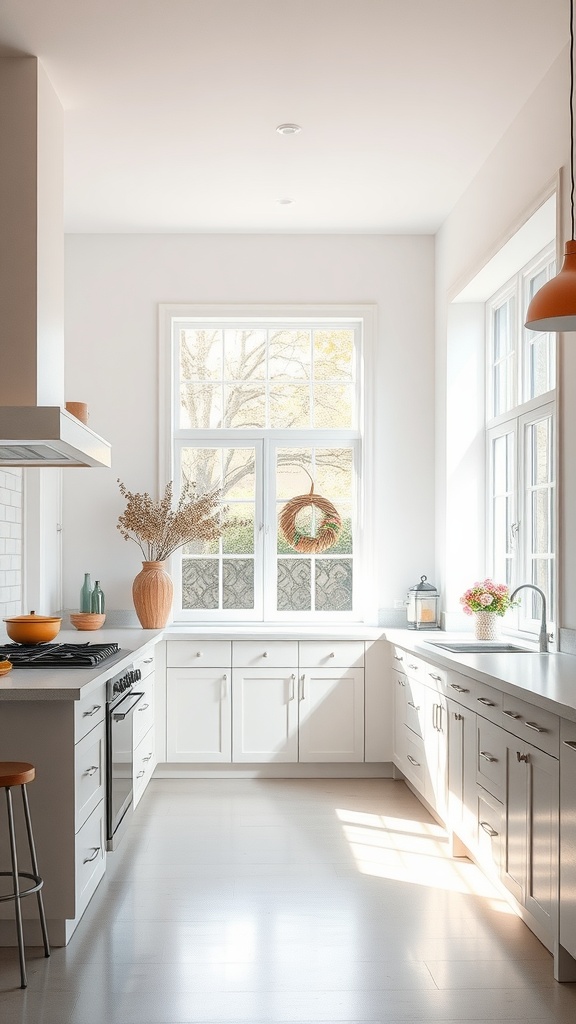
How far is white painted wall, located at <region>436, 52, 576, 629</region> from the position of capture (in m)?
3.56

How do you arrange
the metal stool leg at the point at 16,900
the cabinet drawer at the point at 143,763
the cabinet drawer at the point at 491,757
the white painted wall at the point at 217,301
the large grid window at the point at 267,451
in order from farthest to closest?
1. the large grid window at the point at 267,451
2. the white painted wall at the point at 217,301
3. the cabinet drawer at the point at 143,763
4. the cabinet drawer at the point at 491,757
5. the metal stool leg at the point at 16,900

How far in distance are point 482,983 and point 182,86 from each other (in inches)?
134

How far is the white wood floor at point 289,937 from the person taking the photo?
2646 mm

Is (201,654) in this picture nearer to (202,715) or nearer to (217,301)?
(202,715)

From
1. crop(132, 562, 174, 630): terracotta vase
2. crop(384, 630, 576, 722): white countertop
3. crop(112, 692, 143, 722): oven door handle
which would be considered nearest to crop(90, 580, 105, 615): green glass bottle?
crop(132, 562, 174, 630): terracotta vase

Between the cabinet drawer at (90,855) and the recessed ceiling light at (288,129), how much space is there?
9.58 feet

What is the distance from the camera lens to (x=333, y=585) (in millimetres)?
5844

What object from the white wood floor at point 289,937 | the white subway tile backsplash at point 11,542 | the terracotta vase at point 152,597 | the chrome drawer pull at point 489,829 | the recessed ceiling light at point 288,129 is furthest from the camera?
the terracotta vase at point 152,597

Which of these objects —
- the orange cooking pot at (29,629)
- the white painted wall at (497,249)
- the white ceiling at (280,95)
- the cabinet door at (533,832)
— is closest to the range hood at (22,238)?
the white ceiling at (280,95)

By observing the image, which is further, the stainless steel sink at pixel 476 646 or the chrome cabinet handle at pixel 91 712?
the stainless steel sink at pixel 476 646

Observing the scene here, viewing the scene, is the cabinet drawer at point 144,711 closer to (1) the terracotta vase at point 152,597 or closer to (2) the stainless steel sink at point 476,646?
(1) the terracotta vase at point 152,597

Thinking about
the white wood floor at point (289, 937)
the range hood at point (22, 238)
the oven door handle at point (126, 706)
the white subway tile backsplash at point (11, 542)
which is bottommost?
the white wood floor at point (289, 937)

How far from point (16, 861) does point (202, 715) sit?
2.43 m

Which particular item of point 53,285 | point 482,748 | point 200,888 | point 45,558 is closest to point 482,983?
point 482,748
